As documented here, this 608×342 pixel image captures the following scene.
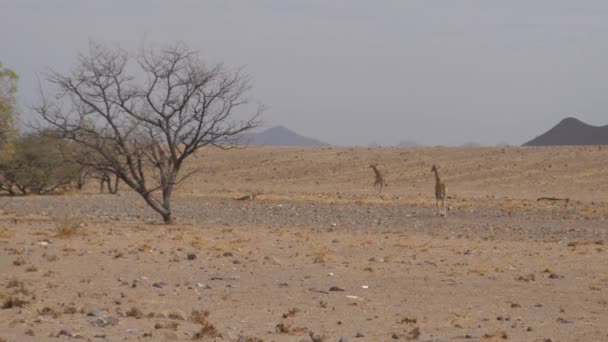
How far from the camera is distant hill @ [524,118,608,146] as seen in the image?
389 ft

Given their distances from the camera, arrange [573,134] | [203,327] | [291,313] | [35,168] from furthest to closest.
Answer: [573,134]
[35,168]
[291,313]
[203,327]

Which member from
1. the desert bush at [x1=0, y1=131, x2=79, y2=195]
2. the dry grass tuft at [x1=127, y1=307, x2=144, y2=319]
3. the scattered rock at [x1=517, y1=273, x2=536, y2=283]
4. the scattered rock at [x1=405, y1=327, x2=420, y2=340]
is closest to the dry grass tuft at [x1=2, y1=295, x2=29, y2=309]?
the dry grass tuft at [x1=127, y1=307, x2=144, y2=319]

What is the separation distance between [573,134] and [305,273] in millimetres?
111659

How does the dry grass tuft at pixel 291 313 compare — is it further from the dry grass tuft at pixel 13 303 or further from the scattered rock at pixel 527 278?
the scattered rock at pixel 527 278

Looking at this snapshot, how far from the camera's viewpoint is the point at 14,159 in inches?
2002

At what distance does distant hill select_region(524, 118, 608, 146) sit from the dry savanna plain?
80.2m

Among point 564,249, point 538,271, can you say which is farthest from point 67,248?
point 564,249

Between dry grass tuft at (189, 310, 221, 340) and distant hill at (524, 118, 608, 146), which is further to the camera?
distant hill at (524, 118, 608, 146)

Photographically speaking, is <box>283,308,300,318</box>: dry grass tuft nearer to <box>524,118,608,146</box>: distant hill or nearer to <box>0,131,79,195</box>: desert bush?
<box>0,131,79,195</box>: desert bush

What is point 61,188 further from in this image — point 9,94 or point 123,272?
point 123,272

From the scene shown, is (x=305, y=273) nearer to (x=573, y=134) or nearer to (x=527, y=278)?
(x=527, y=278)

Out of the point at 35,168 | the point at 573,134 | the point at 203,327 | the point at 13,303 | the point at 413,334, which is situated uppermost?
the point at 573,134

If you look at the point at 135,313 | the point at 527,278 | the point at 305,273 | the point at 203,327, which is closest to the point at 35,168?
the point at 305,273

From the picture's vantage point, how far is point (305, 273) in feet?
61.6
